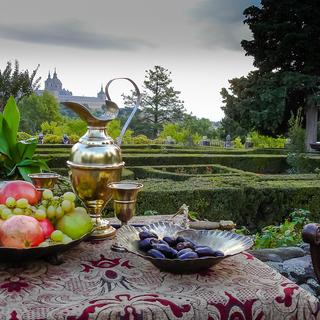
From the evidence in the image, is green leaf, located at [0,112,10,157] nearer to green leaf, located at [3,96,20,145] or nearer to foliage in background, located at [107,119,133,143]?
green leaf, located at [3,96,20,145]

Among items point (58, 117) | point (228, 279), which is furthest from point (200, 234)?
point (58, 117)

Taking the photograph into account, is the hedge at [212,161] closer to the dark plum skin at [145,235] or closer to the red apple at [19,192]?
the red apple at [19,192]

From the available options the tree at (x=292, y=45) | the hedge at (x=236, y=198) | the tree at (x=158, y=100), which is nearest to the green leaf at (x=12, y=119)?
the hedge at (x=236, y=198)

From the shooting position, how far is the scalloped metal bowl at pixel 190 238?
1188 millimetres

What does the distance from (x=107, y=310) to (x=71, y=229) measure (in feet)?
1.17

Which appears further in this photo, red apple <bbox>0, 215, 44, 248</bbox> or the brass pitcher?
the brass pitcher

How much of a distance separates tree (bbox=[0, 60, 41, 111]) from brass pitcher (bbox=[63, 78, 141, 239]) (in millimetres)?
17015

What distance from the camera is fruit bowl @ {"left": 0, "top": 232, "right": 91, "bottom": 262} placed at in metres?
1.17

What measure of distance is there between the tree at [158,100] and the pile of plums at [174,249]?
26837 millimetres

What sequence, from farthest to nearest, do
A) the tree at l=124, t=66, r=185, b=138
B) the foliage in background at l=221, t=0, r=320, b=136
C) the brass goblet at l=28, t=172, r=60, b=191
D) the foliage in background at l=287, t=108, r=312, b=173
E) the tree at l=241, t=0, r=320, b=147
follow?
the tree at l=124, t=66, r=185, b=138, the tree at l=241, t=0, r=320, b=147, the foliage in background at l=221, t=0, r=320, b=136, the foliage in background at l=287, t=108, r=312, b=173, the brass goblet at l=28, t=172, r=60, b=191

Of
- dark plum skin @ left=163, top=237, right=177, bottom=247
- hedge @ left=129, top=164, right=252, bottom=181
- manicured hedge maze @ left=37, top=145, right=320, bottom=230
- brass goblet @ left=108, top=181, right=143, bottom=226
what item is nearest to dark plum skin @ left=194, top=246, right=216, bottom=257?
dark plum skin @ left=163, top=237, right=177, bottom=247

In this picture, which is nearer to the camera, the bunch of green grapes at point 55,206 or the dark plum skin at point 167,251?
the dark plum skin at point 167,251

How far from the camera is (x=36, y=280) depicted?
1168mm

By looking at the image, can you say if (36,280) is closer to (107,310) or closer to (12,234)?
(12,234)
